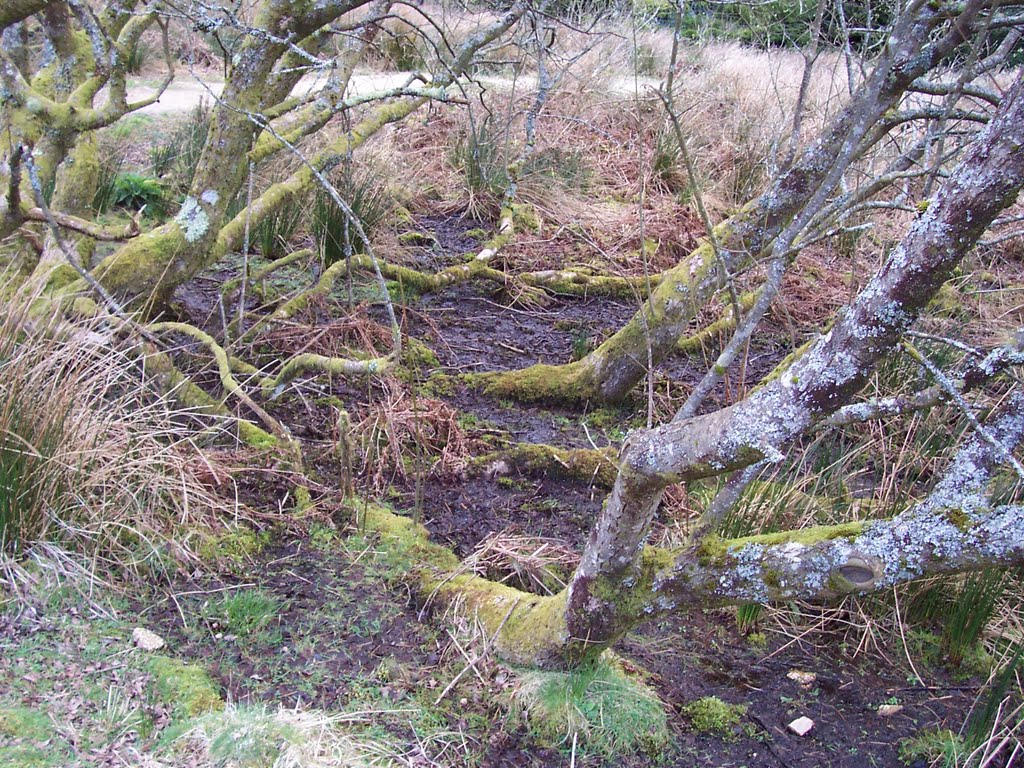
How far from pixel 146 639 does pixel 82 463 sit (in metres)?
0.65

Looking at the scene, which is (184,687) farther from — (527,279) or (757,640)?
(527,279)

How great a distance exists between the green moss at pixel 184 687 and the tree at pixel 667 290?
0.76 metres

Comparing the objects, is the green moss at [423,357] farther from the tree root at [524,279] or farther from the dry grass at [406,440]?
the tree root at [524,279]

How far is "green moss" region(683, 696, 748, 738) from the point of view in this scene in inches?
95.1

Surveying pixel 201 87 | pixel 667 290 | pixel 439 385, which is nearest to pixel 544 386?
pixel 439 385

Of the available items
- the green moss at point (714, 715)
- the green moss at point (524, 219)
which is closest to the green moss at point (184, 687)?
the green moss at point (714, 715)

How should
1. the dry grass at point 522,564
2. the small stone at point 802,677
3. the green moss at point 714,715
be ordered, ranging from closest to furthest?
the green moss at point 714,715, the small stone at point 802,677, the dry grass at point 522,564

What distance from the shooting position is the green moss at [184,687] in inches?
85.7

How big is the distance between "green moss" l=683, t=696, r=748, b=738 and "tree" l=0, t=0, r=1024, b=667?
0.38 meters

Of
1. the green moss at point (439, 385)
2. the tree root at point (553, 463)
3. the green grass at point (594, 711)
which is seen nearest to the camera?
the green grass at point (594, 711)

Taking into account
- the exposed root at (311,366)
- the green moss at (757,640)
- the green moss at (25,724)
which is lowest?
the green moss at (757,640)

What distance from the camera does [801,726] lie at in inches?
96.7

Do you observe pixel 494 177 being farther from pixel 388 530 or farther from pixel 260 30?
pixel 388 530

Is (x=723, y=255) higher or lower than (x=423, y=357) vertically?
higher
